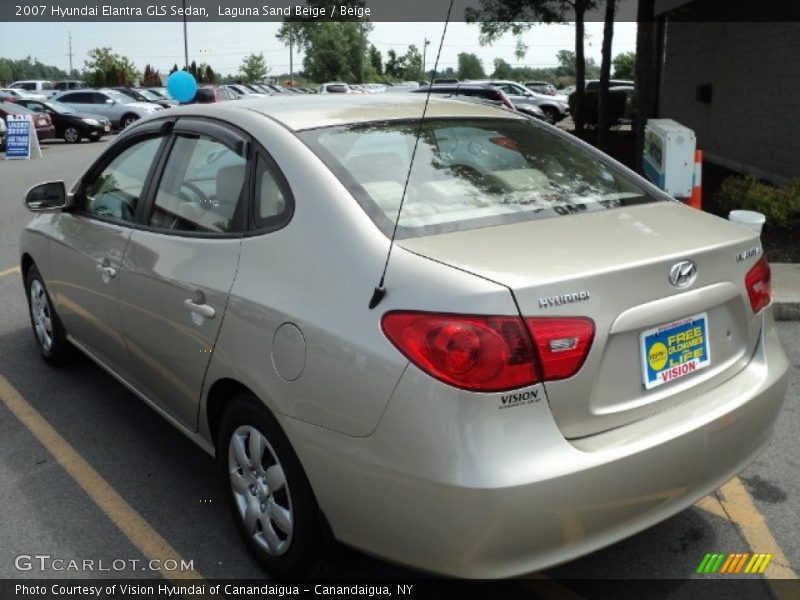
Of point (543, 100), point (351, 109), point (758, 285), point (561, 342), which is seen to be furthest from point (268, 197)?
point (543, 100)

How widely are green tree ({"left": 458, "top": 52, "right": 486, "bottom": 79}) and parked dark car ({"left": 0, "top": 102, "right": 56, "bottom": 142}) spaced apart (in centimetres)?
2061

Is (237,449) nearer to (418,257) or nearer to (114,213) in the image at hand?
(418,257)

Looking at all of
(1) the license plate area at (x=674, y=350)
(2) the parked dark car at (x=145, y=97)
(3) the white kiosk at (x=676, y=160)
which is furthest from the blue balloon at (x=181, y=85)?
(1) the license plate area at (x=674, y=350)

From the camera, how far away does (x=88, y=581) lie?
288 centimetres

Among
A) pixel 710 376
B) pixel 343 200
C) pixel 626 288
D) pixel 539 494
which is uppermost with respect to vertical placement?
pixel 343 200

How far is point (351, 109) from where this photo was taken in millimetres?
3305

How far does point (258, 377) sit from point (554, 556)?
42.5 inches

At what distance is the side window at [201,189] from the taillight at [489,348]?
1.06m

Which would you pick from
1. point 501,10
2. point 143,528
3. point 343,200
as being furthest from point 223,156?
point 501,10

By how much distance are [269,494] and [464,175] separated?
135 cm

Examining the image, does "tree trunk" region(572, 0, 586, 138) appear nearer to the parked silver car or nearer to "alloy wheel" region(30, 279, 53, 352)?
"alloy wheel" region(30, 279, 53, 352)

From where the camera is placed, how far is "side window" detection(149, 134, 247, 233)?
303 centimetres

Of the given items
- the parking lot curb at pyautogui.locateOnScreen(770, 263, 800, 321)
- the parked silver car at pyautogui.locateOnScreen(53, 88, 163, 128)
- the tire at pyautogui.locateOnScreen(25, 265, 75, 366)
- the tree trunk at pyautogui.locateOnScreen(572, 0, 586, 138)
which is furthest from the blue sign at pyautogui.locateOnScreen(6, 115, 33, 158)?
the parking lot curb at pyautogui.locateOnScreen(770, 263, 800, 321)

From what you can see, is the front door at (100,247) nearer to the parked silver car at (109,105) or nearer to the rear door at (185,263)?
the rear door at (185,263)
